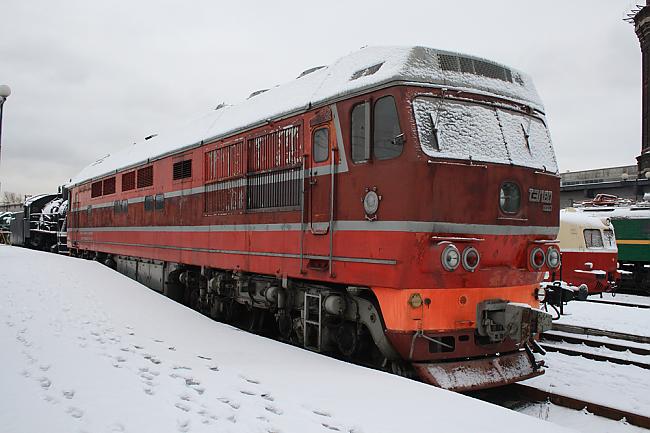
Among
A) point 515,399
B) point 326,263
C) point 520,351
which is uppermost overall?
point 326,263

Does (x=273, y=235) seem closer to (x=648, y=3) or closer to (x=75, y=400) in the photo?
(x=75, y=400)

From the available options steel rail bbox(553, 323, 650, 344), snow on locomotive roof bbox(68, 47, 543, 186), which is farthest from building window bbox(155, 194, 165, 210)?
steel rail bbox(553, 323, 650, 344)

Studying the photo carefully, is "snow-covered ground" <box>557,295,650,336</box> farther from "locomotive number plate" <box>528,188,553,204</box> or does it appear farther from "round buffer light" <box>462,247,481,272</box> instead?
"round buffer light" <box>462,247,481,272</box>

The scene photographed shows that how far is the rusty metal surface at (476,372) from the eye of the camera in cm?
602

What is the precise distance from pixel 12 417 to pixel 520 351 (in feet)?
18.5

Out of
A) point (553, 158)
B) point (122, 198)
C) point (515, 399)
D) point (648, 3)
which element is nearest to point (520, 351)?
point (515, 399)

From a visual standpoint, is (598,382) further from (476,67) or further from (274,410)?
(274,410)

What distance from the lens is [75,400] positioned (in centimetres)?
446

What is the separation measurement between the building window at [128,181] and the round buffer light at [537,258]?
35.9 ft

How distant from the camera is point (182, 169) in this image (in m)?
11.5

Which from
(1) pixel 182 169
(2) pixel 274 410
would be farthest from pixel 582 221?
(2) pixel 274 410

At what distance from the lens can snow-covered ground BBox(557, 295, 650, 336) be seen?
11.6 meters

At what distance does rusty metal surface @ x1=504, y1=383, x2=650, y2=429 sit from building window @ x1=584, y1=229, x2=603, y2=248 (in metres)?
11.1

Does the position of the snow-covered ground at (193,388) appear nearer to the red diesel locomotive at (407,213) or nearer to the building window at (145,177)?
the red diesel locomotive at (407,213)
